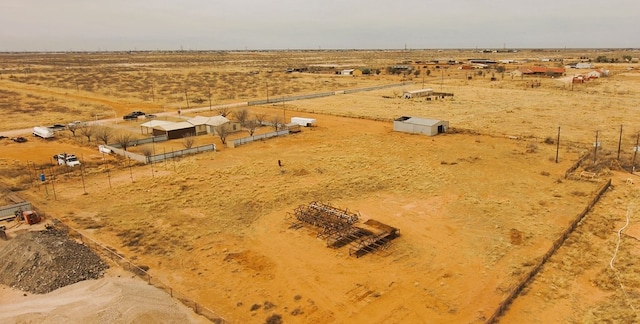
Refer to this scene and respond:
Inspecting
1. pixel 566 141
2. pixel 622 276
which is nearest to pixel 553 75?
pixel 566 141

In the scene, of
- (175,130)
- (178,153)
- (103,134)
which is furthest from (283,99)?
(178,153)

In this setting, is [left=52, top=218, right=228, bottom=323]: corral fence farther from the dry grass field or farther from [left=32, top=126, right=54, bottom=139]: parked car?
[left=32, top=126, right=54, bottom=139]: parked car

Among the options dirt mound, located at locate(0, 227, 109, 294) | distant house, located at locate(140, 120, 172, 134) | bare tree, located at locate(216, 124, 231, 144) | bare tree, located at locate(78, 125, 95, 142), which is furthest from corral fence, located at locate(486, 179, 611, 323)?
bare tree, located at locate(78, 125, 95, 142)

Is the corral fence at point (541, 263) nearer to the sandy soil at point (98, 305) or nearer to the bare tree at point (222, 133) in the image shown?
the sandy soil at point (98, 305)

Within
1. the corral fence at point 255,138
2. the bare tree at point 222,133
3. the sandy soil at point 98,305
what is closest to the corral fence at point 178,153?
the corral fence at point 255,138

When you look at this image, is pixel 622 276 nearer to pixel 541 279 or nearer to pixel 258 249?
pixel 541 279

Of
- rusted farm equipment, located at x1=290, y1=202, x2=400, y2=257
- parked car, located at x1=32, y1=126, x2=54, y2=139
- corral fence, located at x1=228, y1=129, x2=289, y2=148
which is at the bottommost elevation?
rusted farm equipment, located at x1=290, y1=202, x2=400, y2=257
